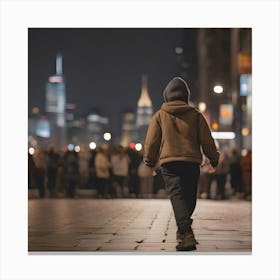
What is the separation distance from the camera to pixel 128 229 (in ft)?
26.5

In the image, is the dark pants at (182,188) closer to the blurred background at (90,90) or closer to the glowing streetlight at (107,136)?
the blurred background at (90,90)

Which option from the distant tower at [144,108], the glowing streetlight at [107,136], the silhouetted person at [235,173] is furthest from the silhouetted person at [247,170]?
the distant tower at [144,108]

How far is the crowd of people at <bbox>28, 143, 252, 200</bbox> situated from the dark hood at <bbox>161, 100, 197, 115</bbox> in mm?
5933

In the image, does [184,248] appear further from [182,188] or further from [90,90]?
[90,90]

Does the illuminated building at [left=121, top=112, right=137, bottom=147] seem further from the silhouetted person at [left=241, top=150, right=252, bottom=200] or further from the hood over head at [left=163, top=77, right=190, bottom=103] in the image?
the hood over head at [left=163, top=77, right=190, bottom=103]

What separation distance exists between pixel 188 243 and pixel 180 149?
2.88ft

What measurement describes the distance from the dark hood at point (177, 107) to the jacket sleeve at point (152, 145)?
0.17 m

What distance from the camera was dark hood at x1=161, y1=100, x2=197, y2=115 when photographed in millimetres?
6520

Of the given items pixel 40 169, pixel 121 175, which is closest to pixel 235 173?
pixel 121 175

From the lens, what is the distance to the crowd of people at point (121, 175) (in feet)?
42.2
